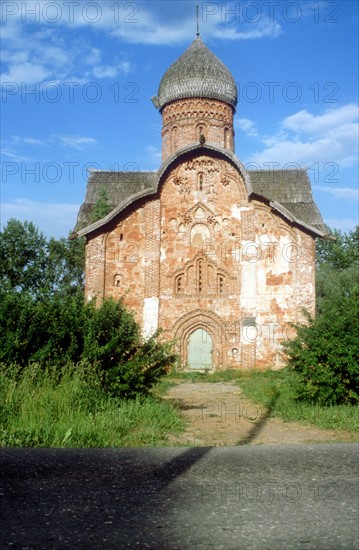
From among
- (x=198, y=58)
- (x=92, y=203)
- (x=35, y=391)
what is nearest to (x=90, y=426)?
(x=35, y=391)

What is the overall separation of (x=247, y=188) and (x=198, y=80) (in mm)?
6653

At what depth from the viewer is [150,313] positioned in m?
18.6

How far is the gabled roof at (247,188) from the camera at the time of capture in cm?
1883

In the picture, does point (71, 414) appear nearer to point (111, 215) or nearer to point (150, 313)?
point (150, 313)

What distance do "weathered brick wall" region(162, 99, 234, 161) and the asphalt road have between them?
18.7 metres

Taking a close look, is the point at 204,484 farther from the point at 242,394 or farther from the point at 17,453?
the point at 242,394

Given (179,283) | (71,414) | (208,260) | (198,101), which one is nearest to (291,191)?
(208,260)

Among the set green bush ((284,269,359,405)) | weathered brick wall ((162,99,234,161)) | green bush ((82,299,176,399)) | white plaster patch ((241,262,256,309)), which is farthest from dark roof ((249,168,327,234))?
green bush ((82,299,176,399))

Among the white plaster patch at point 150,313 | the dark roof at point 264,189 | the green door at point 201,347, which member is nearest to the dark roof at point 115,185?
the dark roof at point 264,189

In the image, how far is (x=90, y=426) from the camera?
706 centimetres

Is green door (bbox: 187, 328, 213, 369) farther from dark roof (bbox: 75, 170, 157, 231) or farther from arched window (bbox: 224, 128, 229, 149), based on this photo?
arched window (bbox: 224, 128, 229, 149)

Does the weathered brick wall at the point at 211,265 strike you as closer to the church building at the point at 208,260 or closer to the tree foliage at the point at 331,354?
the church building at the point at 208,260

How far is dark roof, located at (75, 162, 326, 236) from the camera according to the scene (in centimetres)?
2070

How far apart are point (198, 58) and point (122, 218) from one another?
9048 millimetres
